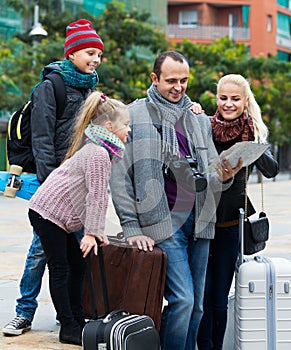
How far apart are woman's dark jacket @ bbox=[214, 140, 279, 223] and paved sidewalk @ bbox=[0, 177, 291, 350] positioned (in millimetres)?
692

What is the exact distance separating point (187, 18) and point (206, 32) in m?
1.97

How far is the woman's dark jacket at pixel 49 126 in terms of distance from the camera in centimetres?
507

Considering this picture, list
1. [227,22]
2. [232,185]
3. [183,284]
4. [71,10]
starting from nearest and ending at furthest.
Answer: [183,284] → [232,185] → [71,10] → [227,22]

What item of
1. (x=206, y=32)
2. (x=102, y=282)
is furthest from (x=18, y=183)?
(x=206, y=32)

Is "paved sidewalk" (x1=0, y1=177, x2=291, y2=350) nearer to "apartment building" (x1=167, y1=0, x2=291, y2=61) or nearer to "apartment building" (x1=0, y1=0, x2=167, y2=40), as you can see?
"apartment building" (x1=0, y1=0, x2=167, y2=40)

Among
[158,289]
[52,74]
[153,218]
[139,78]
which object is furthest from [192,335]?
[139,78]

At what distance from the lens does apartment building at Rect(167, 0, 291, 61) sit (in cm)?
5516

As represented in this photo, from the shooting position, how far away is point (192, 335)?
463 cm

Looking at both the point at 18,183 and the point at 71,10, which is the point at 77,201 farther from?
the point at 71,10

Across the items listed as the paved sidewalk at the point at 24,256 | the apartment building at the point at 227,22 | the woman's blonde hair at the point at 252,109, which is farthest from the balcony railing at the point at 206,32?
the woman's blonde hair at the point at 252,109

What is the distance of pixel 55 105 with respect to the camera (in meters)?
5.14

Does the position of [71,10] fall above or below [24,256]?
above

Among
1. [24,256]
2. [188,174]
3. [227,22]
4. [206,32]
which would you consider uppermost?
[227,22]

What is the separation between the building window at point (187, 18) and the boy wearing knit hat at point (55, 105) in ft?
169
